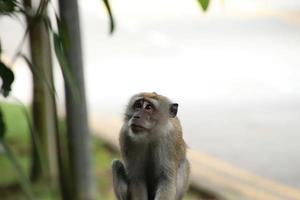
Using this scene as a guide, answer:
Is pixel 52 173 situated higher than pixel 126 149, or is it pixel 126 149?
pixel 126 149

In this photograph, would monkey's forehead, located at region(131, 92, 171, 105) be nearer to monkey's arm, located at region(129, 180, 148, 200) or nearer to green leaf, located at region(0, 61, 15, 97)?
monkey's arm, located at region(129, 180, 148, 200)

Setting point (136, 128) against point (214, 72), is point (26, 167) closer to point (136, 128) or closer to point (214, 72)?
point (136, 128)

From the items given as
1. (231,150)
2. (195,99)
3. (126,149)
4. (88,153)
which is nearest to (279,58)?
(195,99)

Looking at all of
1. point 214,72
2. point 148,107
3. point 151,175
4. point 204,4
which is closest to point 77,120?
point 151,175

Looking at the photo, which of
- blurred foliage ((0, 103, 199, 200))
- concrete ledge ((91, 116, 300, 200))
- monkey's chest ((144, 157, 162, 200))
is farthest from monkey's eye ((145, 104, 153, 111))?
concrete ledge ((91, 116, 300, 200))

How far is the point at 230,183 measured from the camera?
6.16 meters

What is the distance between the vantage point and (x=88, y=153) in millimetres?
4551

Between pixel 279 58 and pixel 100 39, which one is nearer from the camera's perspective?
pixel 279 58

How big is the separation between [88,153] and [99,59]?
A: 7.38m

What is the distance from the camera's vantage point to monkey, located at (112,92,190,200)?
3.13 metres

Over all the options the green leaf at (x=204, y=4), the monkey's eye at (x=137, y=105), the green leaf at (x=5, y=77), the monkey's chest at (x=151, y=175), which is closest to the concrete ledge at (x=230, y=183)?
the monkey's chest at (x=151, y=175)

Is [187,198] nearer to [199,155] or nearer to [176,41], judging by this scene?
[199,155]

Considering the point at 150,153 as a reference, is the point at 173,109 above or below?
above

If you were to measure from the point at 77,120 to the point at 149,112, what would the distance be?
127 cm
